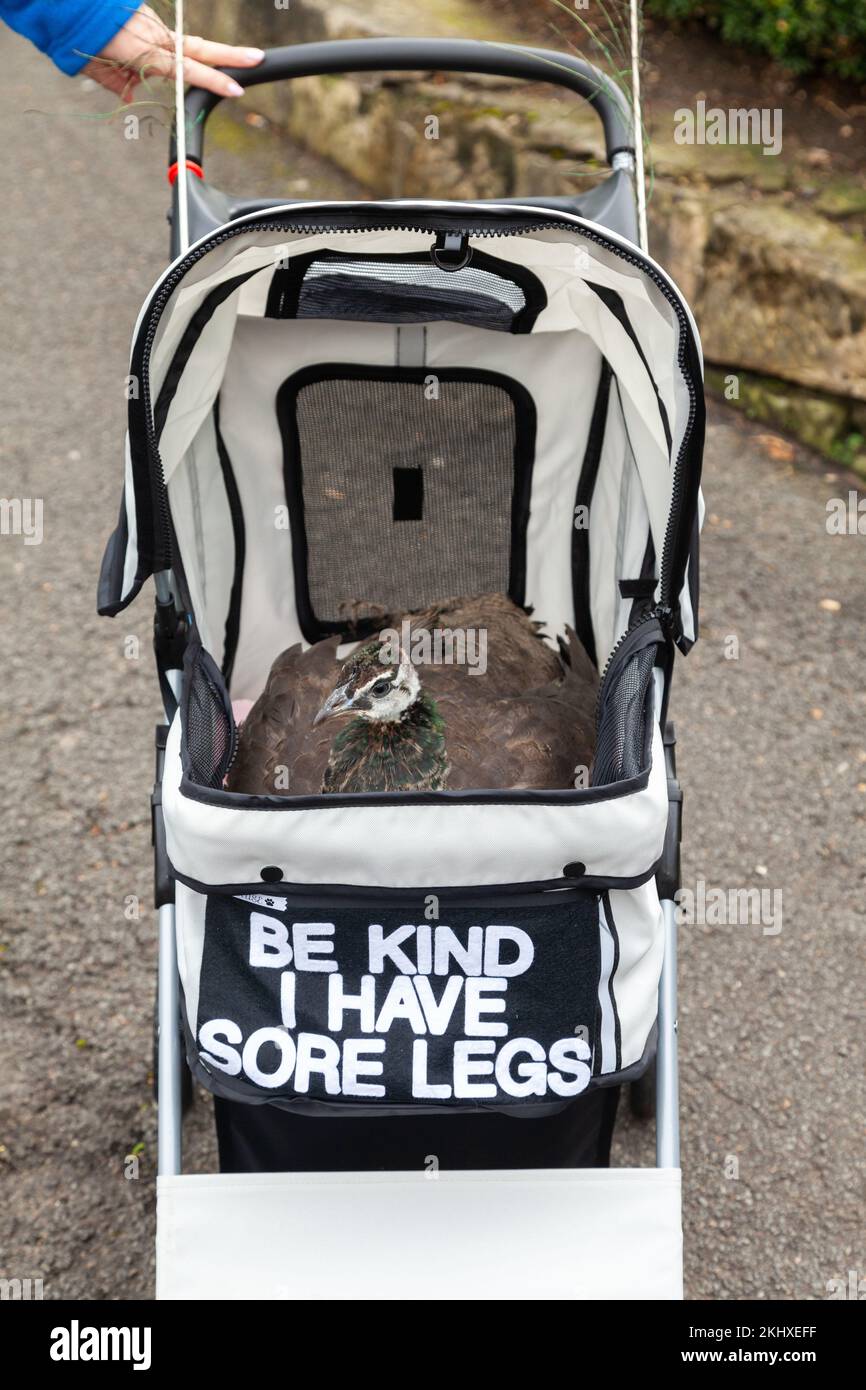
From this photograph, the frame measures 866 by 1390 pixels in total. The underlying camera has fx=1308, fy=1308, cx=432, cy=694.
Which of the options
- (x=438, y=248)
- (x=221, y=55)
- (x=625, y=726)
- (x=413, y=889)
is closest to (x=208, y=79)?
(x=221, y=55)

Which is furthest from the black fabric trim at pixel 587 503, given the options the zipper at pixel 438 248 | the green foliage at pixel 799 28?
the green foliage at pixel 799 28

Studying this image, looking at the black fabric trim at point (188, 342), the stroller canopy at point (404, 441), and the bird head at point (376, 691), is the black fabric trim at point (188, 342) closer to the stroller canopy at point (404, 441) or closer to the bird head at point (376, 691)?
the stroller canopy at point (404, 441)

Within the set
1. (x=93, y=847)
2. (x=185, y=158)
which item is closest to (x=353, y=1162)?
(x=93, y=847)

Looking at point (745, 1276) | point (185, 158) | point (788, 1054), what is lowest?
point (745, 1276)

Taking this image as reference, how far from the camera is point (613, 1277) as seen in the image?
1.97m

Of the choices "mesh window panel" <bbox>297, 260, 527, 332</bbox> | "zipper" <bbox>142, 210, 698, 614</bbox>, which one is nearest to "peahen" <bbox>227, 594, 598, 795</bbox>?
"zipper" <bbox>142, 210, 698, 614</bbox>

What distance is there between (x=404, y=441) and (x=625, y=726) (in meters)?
0.89

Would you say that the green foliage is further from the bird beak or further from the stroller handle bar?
the bird beak

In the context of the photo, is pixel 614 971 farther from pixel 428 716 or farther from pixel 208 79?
pixel 208 79

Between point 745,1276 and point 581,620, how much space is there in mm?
1326

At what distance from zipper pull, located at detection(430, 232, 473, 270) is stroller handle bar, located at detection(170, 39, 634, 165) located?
66 cm

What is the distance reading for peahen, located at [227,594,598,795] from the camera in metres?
2.26
